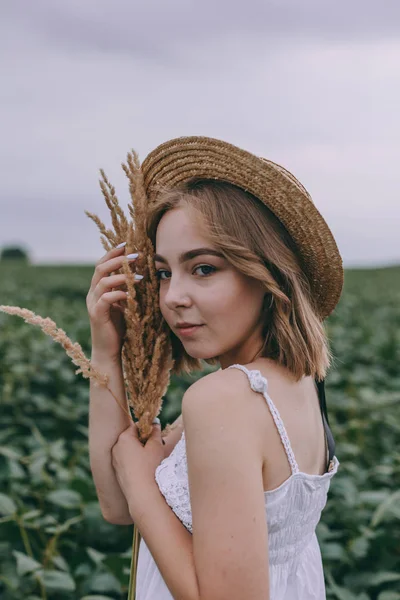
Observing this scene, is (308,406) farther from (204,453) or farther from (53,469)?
(53,469)

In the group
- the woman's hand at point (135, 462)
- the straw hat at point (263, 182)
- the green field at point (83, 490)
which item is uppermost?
the straw hat at point (263, 182)

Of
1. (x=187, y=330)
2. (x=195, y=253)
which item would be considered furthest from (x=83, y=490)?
(x=195, y=253)

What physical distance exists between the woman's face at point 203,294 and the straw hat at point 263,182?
15cm

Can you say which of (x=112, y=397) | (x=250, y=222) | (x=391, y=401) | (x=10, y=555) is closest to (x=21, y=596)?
(x=10, y=555)

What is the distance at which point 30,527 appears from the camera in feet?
10.1

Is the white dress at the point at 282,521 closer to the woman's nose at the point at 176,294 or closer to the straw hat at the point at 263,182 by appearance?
the woman's nose at the point at 176,294

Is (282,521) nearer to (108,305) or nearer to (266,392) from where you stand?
(266,392)

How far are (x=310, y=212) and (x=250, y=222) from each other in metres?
0.18

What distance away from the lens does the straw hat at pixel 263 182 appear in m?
1.87

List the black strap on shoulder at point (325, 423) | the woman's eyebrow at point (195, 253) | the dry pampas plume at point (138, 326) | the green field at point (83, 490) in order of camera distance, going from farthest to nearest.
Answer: the green field at point (83, 490), the black strap on shoulder at point (325, 423), the dry pampas plume at point (138, 326), the woman's eyebrow at point (195, 253)

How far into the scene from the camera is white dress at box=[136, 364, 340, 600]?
170cm

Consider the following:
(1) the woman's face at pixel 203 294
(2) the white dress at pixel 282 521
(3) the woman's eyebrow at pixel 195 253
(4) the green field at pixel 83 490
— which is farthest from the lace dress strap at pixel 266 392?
(4) the green field at pixel 83 490

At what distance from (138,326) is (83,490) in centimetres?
148

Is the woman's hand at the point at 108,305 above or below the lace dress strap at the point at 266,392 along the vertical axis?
above
